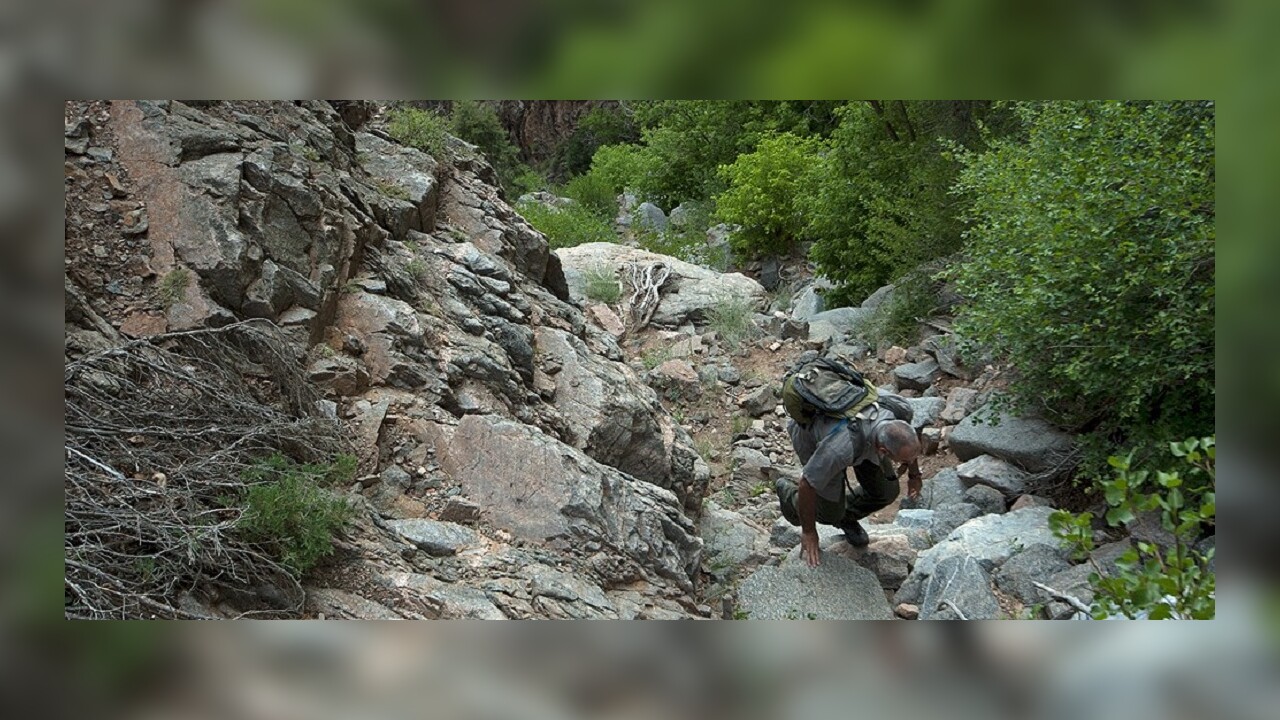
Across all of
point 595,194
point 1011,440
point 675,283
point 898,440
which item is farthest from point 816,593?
point 595,194

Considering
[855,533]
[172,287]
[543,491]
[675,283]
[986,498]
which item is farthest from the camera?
[675,283]

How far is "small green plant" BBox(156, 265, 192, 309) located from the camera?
2.44m

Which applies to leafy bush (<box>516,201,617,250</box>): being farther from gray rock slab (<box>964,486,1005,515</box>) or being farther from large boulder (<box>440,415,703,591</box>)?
large boulder (<box>440,415,703,591</box>)

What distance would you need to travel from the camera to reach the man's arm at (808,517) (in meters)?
3.17

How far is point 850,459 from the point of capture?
3059 millimetres

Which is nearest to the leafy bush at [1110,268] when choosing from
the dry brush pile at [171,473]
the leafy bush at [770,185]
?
the dry brush pile at [171,473]

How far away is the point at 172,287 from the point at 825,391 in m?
2.05

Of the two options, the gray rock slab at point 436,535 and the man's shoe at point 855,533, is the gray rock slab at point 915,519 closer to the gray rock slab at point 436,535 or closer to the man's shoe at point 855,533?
the man's shoe at point 855,533

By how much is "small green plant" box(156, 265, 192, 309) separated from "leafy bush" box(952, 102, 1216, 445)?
111 inches

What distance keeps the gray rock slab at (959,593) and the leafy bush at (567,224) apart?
5.54 metres

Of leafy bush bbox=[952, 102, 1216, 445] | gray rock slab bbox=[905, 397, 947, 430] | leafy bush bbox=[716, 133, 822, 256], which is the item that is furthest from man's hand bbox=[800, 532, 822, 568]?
leafy bush bbox=[716, 133, 822, 256]

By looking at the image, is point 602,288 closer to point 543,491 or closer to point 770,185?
point 770,185

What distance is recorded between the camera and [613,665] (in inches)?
54.2
